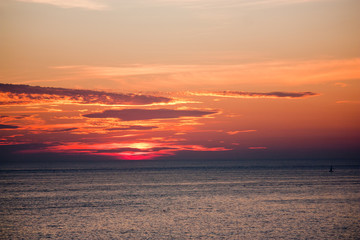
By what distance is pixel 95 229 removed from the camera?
57688mm

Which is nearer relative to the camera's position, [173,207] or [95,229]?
[95,229]

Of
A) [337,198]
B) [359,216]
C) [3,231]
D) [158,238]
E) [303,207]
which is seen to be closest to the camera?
[158,238]

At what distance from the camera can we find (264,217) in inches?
2633

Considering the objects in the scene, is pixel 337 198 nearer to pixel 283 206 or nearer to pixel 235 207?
pixel 283 206

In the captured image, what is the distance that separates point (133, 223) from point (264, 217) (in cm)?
2037

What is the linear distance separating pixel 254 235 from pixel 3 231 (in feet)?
107

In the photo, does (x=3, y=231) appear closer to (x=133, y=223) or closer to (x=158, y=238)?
(x=133, y=223)

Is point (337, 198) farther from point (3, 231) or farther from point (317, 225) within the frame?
point (3, 231)

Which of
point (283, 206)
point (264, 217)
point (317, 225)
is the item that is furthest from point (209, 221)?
point (283, 206)

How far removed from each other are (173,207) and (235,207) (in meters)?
11.3

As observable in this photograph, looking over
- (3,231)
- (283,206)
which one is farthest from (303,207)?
A: (3,231)

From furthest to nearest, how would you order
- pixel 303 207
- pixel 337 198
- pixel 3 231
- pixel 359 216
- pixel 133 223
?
1. pixel 337 198
2. pixel 303 207
3. pixel 359 216
4. pixel 133 223
5. pixel 3 231

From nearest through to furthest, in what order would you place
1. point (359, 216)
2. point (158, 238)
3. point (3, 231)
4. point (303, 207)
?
point (158, 238), point (3, 231), point (359, 216), point (303, 207)

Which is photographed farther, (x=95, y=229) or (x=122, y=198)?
(x=122, y=198)
